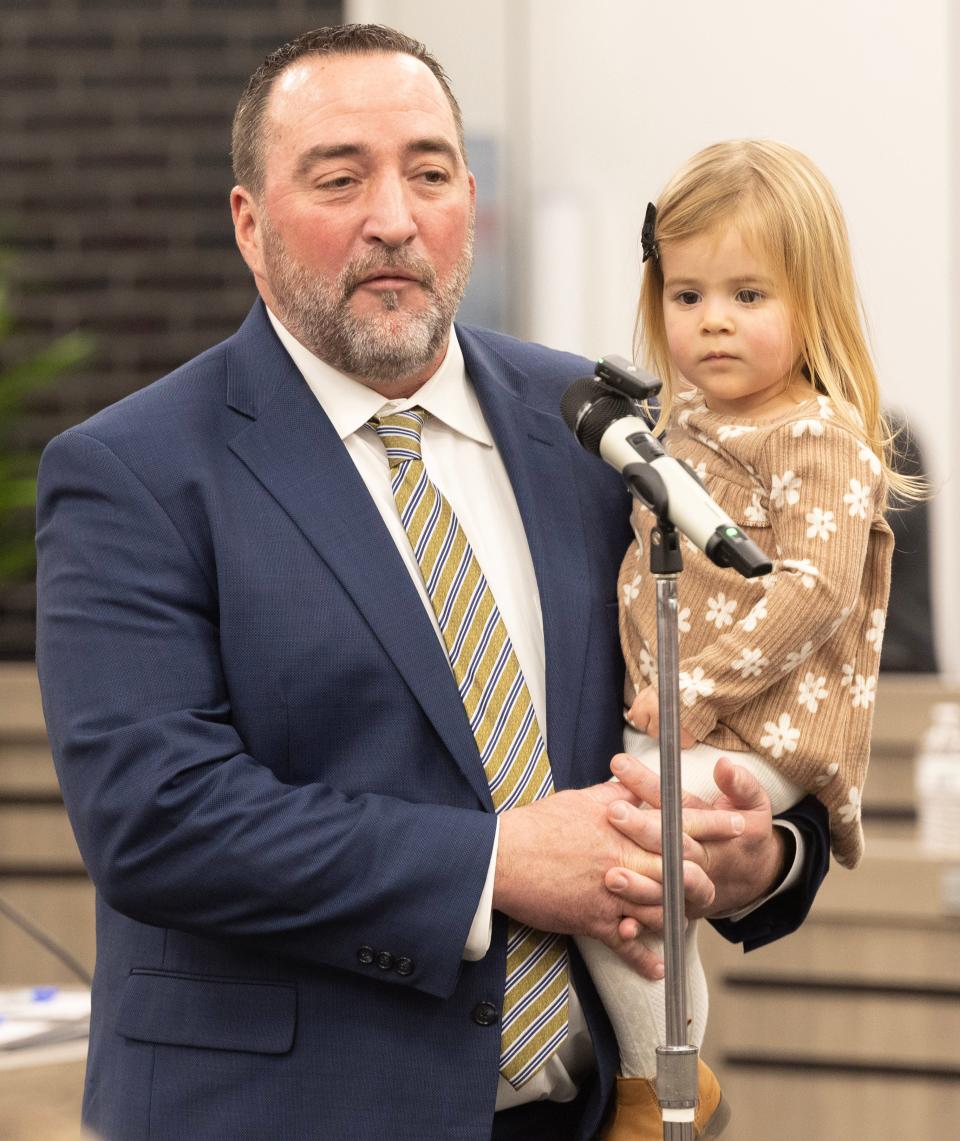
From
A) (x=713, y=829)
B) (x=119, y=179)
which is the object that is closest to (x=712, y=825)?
(x=713, y=829)

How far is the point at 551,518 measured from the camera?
6.32 feet

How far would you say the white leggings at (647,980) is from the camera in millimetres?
1778

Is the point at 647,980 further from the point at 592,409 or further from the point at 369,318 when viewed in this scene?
the point at 369,318

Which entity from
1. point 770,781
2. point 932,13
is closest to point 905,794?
point 770,781

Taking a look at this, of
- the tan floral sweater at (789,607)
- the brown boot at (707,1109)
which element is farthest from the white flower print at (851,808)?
the brown boot at (707,1109)

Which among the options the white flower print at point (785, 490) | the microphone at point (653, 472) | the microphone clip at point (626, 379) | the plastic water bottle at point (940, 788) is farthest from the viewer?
the plastic water bottle at point (940, 788)

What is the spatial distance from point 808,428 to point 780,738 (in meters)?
0.33

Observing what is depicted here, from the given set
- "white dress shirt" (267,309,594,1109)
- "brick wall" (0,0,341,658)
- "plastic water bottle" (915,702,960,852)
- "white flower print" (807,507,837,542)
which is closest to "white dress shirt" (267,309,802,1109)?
"white dress shirt" (267,309,594,1109)

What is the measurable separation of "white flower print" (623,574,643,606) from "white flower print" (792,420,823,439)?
9.2 inches

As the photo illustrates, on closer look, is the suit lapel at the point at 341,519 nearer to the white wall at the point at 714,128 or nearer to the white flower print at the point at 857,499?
the white flower print at the point at 857,499

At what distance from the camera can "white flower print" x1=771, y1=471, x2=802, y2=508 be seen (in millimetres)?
1792

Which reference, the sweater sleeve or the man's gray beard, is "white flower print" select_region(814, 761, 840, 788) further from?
the man's gray beard

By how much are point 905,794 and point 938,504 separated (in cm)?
176

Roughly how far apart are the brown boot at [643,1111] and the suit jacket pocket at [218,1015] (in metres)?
0.37
